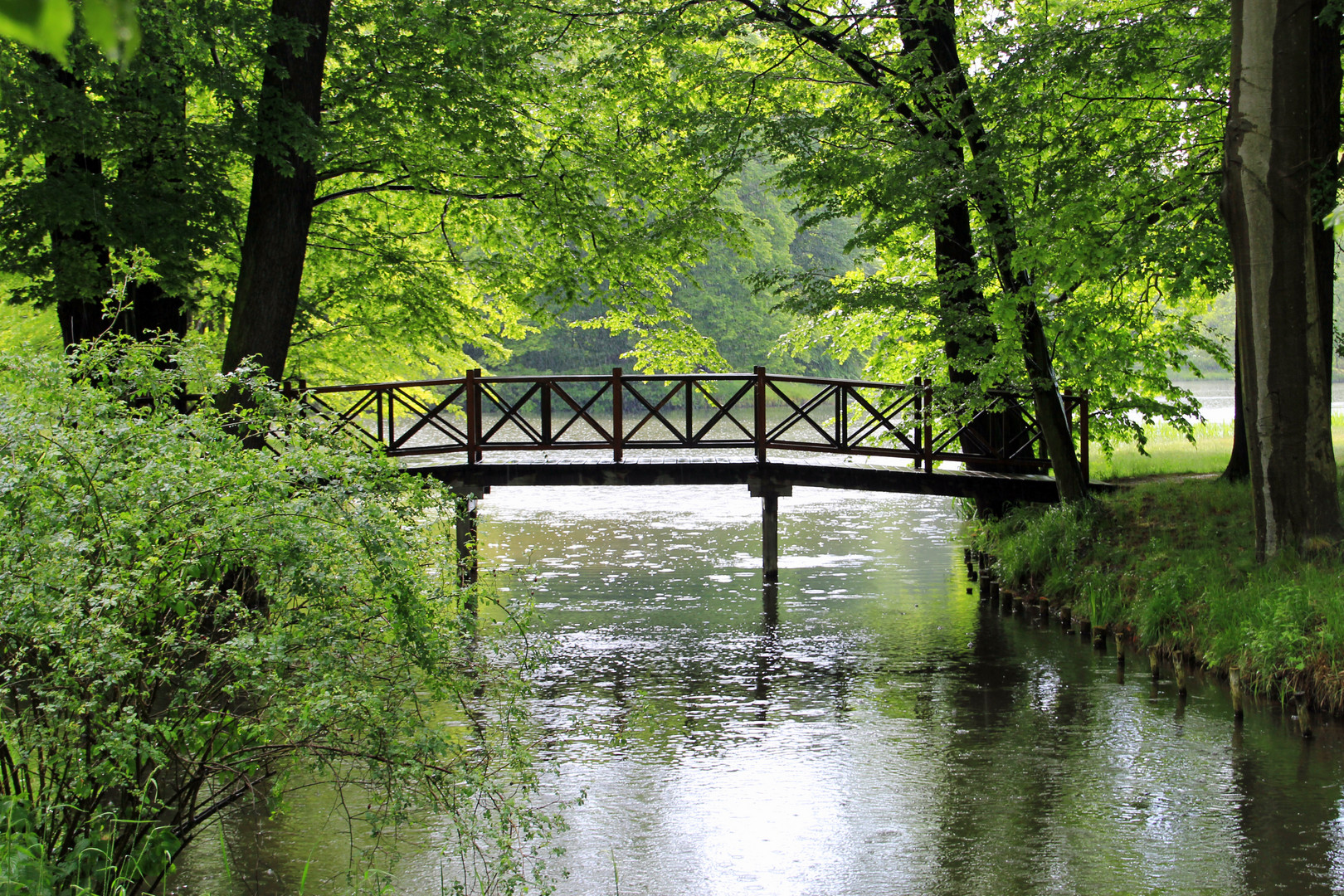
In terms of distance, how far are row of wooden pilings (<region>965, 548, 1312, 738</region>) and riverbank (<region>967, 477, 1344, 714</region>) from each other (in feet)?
0.26

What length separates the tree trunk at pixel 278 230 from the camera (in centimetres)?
→ 1133

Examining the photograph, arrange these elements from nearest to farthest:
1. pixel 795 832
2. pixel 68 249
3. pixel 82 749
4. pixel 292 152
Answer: pixel 82 749
pixel 795 832
pixel 68 249
pixel 292 152

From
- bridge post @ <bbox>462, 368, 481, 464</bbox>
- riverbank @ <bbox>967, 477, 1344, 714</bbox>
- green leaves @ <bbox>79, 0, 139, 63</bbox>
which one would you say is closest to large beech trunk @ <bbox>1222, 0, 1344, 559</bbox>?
riverbank @ <bbox>967, 477, 1344, 714</bbox>

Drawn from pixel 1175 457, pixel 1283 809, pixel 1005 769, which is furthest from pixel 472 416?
pixel 1175 457

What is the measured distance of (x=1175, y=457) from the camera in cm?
1664

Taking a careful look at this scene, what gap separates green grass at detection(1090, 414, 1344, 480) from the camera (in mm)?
15141

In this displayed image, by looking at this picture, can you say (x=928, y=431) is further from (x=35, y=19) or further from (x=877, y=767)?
(x=35, y=19)

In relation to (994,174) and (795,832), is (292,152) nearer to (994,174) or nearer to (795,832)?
(994,174)

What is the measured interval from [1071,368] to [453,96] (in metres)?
7.13

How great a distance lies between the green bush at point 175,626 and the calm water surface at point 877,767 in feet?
3.23

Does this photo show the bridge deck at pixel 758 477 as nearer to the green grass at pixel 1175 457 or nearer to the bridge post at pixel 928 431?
the bridge post at pixel 928 431

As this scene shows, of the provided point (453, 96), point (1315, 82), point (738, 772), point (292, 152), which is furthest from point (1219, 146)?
point (292, 152)

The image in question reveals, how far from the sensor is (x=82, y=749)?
436cm

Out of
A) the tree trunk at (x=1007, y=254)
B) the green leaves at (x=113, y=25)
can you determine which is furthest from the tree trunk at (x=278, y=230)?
the green leaves at (x=113, y=25)
